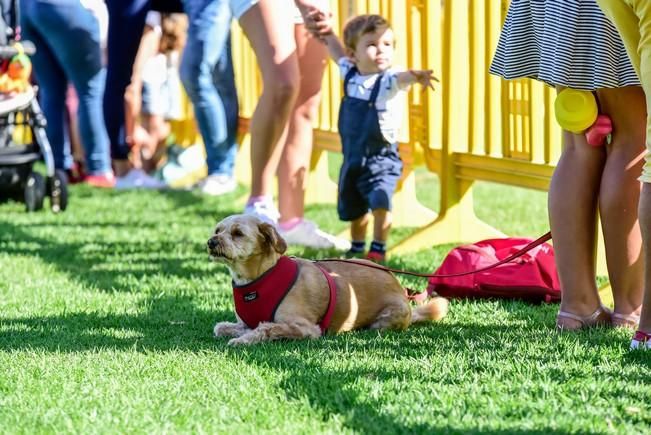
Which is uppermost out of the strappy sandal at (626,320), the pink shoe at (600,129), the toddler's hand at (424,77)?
the pink shoe at (600,129)

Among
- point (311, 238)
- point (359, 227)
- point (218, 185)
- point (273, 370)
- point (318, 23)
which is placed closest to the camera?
point (273, 370)

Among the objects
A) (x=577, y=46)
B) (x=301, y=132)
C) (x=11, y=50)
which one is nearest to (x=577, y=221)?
(x=577, y=46)

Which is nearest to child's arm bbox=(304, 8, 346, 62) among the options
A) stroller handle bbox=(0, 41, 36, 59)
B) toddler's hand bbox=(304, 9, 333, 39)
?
toddler's hand bbox=(304, 9, 333, 39)

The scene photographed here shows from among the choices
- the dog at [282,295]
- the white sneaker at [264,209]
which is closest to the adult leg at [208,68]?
the white sneaker at [264,209]

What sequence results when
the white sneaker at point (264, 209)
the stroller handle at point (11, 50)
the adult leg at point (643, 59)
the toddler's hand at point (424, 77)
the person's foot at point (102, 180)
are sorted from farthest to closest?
1. the person's foot at point (102, 180)
2. the stroller handle at point (11, 50)
3. the white sneaker at point (264, 209)
4. the toddler's hand at point (424, 77)
5. the adult leg at point (643, 59)

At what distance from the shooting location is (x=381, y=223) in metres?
6.07

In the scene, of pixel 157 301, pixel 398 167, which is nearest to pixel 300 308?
pixel 157 301

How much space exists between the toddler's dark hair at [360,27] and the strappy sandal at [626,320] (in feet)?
7.33

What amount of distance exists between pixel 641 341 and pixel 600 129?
2.53 ft

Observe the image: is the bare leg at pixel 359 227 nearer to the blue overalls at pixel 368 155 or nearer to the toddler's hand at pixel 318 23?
the blue overalls at pixel 368 155

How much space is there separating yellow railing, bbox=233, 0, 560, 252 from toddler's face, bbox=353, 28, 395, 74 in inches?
20.2

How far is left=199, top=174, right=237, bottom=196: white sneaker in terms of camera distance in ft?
31.1

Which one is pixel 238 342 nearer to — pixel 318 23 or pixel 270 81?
pixel 270 81

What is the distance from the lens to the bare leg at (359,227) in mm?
6242
